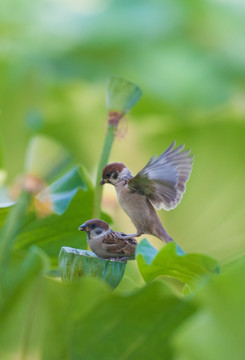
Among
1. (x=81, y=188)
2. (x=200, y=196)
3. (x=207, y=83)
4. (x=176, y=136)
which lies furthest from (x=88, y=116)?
(x=81, y=188)

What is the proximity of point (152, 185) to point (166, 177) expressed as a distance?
2cm

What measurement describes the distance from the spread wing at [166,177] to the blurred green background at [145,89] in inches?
2.5

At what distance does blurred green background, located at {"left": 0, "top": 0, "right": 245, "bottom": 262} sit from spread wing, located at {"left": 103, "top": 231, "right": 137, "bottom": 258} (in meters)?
0.08

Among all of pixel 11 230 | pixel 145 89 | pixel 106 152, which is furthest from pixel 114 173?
pixel 145 89

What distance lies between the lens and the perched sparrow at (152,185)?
46 cm

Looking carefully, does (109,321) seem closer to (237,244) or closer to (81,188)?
(81,188)

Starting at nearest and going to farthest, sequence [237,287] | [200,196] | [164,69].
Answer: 1. [237,287]
2. [200,196]
3. [164,69]

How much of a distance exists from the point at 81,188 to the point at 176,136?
0.94 metres

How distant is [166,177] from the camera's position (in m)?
0.46

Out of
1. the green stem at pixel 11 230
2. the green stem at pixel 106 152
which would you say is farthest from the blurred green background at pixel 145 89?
the green stem at pixel 11 230

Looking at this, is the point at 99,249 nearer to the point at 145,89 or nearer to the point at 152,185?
the point at 152,185

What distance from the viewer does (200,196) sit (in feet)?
4.88

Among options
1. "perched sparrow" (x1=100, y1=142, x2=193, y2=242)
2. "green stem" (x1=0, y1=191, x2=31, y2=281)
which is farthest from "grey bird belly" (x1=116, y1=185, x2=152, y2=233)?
"green stem" (x1=0, y1=191, x2=31, y2=281)

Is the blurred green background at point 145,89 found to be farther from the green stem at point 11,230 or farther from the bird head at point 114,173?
the green stem at point 11,230
